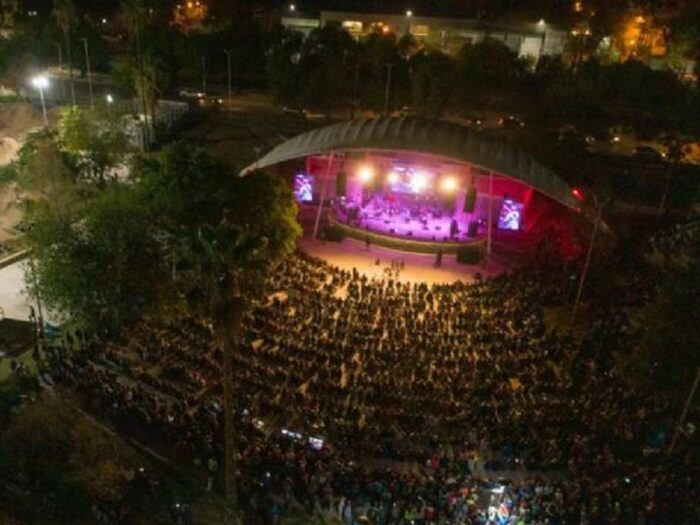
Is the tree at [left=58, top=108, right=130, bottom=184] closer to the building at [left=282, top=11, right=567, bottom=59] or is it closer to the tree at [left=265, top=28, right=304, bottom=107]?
the tree at [left=265, top=28, right=304, bottom=107]

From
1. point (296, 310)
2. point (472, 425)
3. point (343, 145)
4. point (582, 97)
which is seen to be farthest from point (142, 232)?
point (582, 97)

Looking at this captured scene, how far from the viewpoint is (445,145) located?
34.8 metres

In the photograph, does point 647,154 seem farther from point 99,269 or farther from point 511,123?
point 99,269

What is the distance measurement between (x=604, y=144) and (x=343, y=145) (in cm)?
3124

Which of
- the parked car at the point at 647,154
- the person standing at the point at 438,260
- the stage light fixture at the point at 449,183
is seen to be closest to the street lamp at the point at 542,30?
the parked car at the point at 647,154

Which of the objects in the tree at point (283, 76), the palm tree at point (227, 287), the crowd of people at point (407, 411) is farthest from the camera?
the tree at point (283, 76)

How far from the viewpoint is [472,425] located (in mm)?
22312

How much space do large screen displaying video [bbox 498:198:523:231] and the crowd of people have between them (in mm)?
12925

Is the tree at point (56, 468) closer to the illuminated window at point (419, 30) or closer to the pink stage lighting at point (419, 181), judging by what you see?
the pink stage lighting at point (419, 181)

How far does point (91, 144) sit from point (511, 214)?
26.0 metres

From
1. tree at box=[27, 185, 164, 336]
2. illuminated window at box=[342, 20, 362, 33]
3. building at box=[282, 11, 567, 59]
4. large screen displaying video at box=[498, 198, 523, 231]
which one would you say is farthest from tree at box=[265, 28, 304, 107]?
tree at box=[27, 185, 164, 336]

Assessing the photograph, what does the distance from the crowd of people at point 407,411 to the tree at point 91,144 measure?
15.4 m

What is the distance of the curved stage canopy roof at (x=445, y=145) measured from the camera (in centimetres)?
3466

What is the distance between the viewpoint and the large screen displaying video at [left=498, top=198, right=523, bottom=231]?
41.5m
